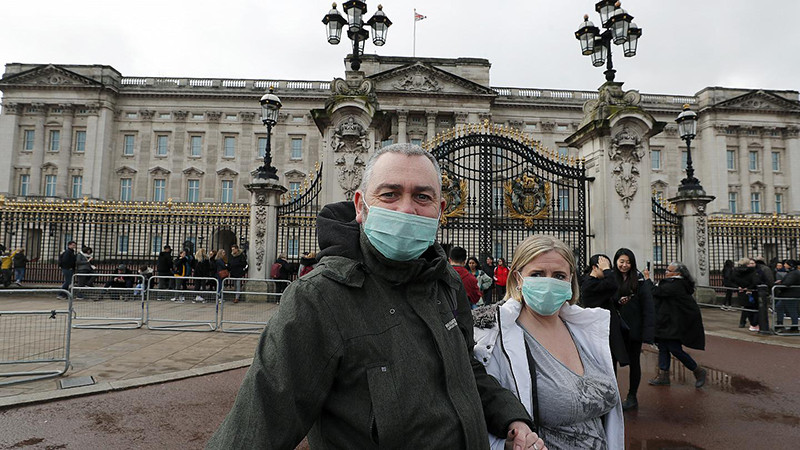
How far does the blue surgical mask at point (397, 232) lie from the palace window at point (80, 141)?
55487 mm

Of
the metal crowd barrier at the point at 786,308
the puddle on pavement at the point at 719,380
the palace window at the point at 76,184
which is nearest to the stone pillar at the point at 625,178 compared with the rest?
the metal crowd barrier at the point at 786,308

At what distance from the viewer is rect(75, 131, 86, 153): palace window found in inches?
1813

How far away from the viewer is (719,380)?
607 cm

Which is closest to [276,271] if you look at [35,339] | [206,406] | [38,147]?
[35,339]

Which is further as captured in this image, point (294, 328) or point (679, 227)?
point (679, 227)

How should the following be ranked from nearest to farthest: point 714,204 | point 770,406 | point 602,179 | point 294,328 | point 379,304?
point 294,328 → point 379,304 → point 770,406 → point 602,179 → point 714,204

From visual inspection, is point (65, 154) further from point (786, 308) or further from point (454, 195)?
point (786, 308)

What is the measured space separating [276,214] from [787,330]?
12666mm

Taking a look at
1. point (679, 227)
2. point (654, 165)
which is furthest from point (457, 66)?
point (679, 227)

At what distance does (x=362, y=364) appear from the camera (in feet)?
4.66

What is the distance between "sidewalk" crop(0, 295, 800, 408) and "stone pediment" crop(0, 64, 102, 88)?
46.5m

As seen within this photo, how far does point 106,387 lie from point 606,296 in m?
5.70

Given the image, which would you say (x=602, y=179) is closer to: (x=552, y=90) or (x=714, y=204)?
(x=552, y=90)

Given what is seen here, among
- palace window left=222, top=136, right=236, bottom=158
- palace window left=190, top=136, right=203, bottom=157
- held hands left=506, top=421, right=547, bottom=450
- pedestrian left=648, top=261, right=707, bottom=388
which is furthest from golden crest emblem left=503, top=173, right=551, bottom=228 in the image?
palace window left=190, top=136, right=203, bottom=157
